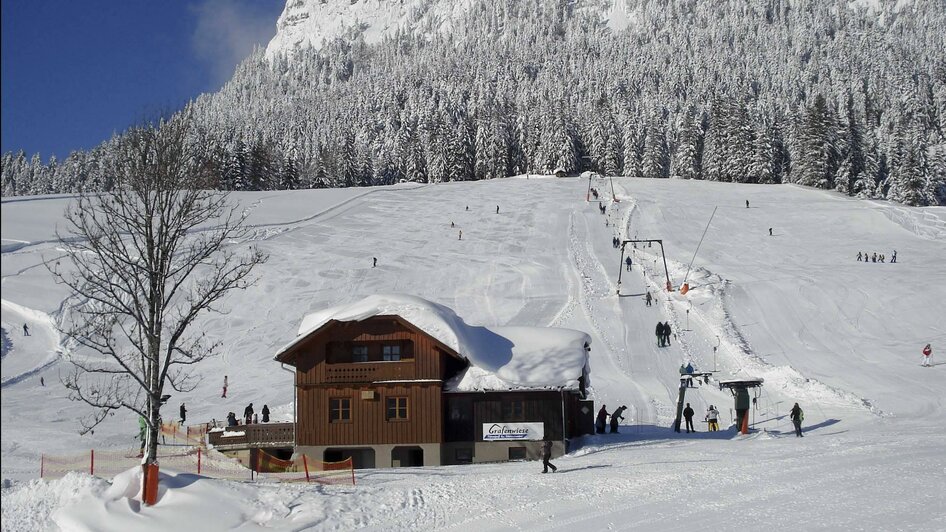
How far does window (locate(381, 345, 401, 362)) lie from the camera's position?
26.3 metres

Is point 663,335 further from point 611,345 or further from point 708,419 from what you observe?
point 708,419

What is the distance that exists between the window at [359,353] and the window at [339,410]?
131 centimetres

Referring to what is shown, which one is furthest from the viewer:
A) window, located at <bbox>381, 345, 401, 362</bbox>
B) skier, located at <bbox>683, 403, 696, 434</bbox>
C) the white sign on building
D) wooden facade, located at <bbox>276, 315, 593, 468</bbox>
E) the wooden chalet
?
skier, located at <bbox>683, 403, 696, 434</bbox>

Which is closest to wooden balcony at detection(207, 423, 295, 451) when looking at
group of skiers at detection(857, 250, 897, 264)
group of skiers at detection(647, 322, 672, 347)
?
group of skiers at detection(647, 322, 672, 347)

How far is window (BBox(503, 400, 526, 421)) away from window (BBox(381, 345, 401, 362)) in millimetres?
3751

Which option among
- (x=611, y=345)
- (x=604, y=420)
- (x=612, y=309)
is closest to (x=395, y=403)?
(x=604, y=420)

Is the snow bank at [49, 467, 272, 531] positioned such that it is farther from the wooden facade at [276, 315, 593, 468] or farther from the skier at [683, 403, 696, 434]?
the skier at [683, 403, 696, 434]

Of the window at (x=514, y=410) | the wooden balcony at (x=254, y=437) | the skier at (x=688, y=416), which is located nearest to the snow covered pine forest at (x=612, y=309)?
the skier at (x=688, y=416)

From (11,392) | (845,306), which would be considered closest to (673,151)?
(845,306)

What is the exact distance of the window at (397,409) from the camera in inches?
1017

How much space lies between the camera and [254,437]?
1068 inches

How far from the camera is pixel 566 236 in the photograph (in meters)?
65.9

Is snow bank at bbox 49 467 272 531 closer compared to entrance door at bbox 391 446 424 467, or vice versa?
snow bank at bbox 49 467 272 531

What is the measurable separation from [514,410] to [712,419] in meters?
7.49
